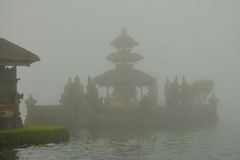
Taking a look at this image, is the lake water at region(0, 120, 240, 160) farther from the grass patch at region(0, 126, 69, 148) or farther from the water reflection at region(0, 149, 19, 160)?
the grass patch at region(0, 126, 69, 148)

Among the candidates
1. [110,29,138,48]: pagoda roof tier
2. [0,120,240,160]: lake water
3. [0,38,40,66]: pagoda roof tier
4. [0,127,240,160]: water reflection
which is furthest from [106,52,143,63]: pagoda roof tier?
[0,38,40,66]: pagoda roof tier

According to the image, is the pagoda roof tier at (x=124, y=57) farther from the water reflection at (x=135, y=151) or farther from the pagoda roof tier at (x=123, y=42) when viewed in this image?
the water reflection at (x=135, y=151)

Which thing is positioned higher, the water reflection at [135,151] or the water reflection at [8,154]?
the water reflection at [8,154]

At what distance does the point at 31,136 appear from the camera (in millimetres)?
26719

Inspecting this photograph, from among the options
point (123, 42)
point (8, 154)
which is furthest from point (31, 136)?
point (123, 42)

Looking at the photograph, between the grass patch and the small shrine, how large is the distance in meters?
1.41

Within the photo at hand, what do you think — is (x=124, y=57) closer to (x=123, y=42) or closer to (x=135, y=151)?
(x=123, y=42)

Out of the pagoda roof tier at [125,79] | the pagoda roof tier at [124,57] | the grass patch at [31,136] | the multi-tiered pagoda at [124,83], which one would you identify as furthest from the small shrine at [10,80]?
the pagoda roof tier at [124,57]

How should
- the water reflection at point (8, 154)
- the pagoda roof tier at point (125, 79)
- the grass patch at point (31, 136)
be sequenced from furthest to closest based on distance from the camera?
the pagoda roof tier at point (125, 79) → the grass patch at point (31, 136) → the water reflection at point (8, 154)

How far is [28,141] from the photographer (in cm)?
2661

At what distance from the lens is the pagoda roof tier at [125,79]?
64.7 metres

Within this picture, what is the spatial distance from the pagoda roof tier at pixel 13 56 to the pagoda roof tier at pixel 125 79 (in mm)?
35654

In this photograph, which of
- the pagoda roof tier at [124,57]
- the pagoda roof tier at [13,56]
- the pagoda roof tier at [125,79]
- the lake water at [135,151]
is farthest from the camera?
the pagoda roof tier at [124,57]

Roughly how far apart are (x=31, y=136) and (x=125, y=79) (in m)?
38.5
